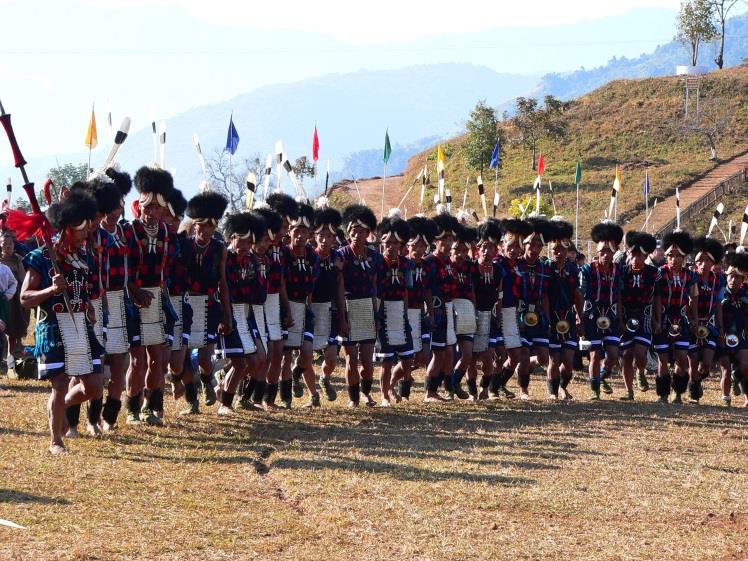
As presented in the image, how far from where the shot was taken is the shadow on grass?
25.4 ft

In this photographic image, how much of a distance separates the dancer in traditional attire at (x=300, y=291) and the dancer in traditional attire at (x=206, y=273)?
125 centimetres

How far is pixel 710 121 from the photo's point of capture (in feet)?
250

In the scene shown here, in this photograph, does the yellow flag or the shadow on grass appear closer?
the shadow on grass

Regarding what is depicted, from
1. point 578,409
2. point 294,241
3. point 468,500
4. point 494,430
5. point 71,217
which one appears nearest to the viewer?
point 468,500

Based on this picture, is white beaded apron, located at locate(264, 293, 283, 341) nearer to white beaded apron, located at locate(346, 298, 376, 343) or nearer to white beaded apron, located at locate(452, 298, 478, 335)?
white beaded apron, located at locate(346, 298, 376, 343)

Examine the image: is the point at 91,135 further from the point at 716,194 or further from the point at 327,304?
the point at 716,194

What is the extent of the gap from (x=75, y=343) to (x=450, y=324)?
5763 millimetres

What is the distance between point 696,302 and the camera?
1499cm

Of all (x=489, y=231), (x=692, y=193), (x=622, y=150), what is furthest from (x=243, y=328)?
(x=622, y=150)

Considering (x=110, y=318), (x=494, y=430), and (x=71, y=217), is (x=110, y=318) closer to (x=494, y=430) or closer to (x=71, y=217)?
(x=71, y=217)

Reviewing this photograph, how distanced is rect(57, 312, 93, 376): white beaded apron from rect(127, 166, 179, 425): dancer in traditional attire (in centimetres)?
110

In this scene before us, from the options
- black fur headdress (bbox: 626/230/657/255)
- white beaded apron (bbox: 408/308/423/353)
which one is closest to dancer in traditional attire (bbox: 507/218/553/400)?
black fur headdress (bbox: 626/230/657/255)

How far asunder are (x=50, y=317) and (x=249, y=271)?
3.26 metres

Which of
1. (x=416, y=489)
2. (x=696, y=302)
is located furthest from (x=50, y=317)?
(x=696, y=302)
